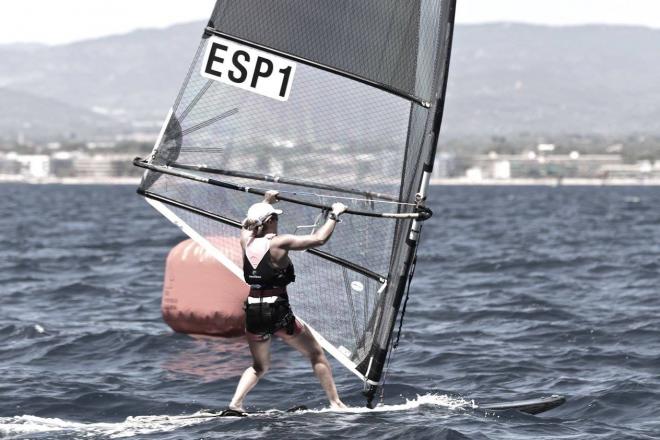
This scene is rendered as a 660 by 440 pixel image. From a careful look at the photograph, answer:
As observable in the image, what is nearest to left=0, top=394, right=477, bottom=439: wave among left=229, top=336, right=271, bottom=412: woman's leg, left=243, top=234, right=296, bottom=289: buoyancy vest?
left=229, top=336, right=271, bottom=412: woman's leg

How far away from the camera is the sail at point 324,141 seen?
1024 centimetres

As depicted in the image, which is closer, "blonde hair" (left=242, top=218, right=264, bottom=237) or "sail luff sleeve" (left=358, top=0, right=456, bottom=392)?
"blonde hair" (left=242, top=218, right=264, bottom=237)

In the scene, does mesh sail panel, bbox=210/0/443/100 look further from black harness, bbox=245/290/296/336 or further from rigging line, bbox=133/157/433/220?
black harness, bbox=245/290/296/336

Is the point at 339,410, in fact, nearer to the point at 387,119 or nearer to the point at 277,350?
the point at 387,119

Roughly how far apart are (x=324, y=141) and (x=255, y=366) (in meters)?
2.01

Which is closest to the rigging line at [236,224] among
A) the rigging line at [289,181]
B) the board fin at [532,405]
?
the rigging line at [289,181]

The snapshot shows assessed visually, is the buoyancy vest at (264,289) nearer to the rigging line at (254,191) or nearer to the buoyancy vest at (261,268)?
the buoyancy vest at (261,268)

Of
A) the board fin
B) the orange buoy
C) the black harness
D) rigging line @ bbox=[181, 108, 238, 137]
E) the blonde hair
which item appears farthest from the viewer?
the orange buoy

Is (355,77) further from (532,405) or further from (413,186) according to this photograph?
(532,405)

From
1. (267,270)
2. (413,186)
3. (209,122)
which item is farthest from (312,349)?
(209,122)

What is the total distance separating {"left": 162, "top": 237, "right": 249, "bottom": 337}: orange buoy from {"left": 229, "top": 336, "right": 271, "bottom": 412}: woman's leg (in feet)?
12.8

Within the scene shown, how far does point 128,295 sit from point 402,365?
878cm

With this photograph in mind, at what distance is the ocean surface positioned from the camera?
34.4ft

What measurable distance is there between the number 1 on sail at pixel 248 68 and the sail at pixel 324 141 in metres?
0.01
